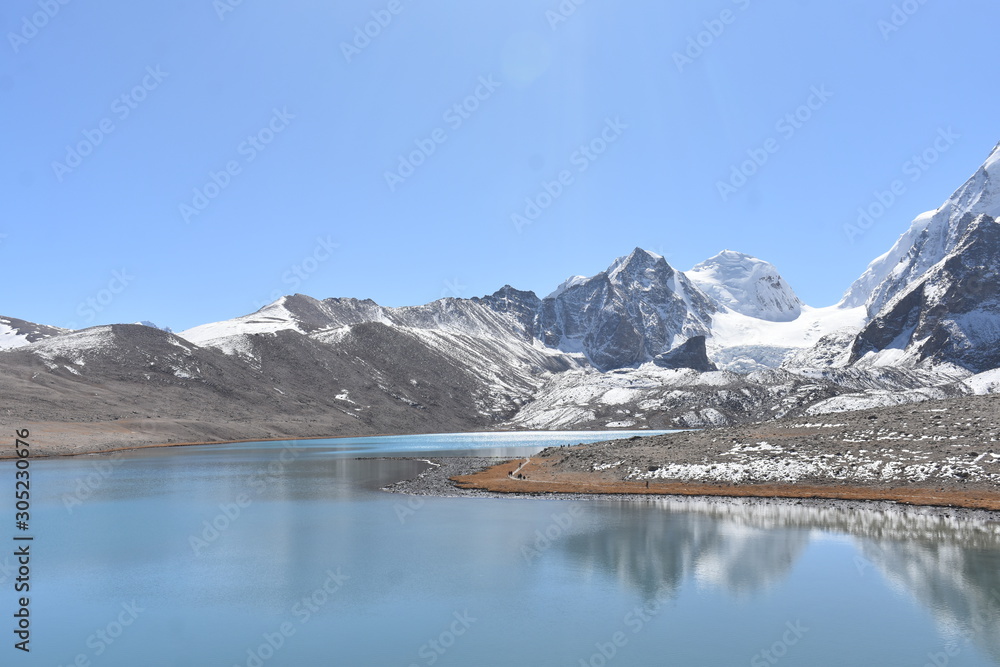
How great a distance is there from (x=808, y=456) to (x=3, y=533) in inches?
2862

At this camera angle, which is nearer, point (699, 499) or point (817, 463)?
point (699, 499)

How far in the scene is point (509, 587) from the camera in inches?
1348

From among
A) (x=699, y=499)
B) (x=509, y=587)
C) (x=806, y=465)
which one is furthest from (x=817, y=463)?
(x=509, y=587)

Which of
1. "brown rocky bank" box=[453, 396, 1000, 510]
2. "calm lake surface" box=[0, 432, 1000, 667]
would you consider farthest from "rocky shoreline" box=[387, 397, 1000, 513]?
"calm lake surface" box=[0, 432, 1000, 667]

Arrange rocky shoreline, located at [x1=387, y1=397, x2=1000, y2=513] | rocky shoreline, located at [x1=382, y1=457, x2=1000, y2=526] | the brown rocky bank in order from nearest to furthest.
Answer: rocky shoreline, located at [x1=382, y1=457, x2=1000, y2=526] < rocky shoreline, located at [x1=387, y1=397, x2=1000, y2=513] < the brown rocky bank

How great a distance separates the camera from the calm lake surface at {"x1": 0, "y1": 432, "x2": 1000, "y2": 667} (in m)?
25.8

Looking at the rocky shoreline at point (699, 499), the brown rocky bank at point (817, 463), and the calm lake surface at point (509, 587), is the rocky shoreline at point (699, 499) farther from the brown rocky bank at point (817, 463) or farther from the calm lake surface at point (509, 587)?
the calm lake surface at point (509, 587)

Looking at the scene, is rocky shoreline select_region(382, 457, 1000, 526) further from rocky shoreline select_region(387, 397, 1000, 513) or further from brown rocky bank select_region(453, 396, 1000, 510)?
brown rocky bank select_region(453, 396, 1000, 510)

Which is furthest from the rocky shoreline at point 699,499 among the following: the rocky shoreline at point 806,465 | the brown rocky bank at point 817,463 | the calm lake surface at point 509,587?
the calm lake surface at point 509,587

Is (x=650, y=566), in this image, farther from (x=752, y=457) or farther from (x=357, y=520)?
(x=752, y=457)

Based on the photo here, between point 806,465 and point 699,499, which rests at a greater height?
point 806,465

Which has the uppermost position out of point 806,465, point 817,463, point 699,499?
point 817,463

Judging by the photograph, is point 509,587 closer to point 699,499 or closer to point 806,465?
point 699,499

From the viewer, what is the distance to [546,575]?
120ft
